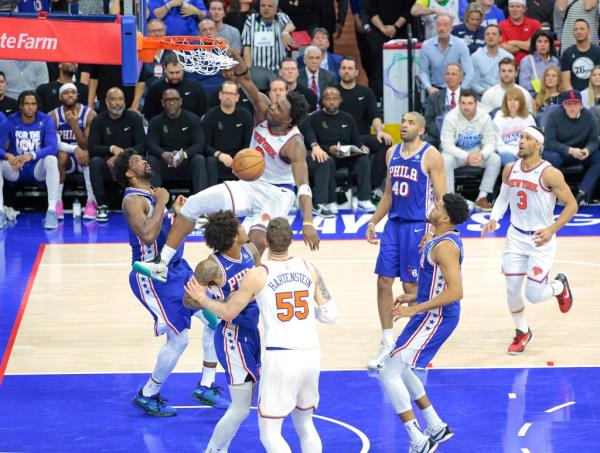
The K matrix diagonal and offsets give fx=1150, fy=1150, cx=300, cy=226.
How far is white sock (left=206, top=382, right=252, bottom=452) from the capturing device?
24.0 ft

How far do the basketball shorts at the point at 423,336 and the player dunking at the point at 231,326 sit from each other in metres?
1.03

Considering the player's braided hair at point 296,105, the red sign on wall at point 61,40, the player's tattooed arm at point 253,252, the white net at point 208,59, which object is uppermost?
the red sign on wall at point 61,40

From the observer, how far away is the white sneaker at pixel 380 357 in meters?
9.62

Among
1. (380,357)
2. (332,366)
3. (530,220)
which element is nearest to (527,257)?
(530,220)

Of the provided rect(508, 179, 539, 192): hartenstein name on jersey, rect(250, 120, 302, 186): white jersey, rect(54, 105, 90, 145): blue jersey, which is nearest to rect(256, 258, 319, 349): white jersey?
rect(250, 120, 302, 186): white jersey

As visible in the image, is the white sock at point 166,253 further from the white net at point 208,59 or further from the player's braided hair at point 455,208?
the player's braided hair at point 455,208

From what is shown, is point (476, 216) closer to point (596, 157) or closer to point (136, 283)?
point (596, 157)

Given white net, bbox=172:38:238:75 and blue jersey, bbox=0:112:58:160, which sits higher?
white net, bbox=172:38:238:75

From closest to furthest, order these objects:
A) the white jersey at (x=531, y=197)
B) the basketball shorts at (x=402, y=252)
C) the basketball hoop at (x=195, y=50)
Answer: the basketball hoop at (x=195, y=50)
the basketball shorts at (x=402, y=252)
the white jersey at (x=531, y=197)

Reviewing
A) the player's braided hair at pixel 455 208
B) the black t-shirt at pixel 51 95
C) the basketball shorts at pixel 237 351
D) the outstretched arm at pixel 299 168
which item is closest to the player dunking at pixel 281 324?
the basketball shorts at pixel 237 351

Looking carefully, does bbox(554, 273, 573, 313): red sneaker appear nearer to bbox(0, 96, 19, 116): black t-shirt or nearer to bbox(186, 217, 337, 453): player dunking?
bbox(186, 217, 337, 453): player dunking

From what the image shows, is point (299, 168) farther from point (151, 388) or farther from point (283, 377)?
point (283, 377)

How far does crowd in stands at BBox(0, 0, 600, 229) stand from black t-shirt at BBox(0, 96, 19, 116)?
2 cm

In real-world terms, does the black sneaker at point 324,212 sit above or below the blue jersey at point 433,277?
below
